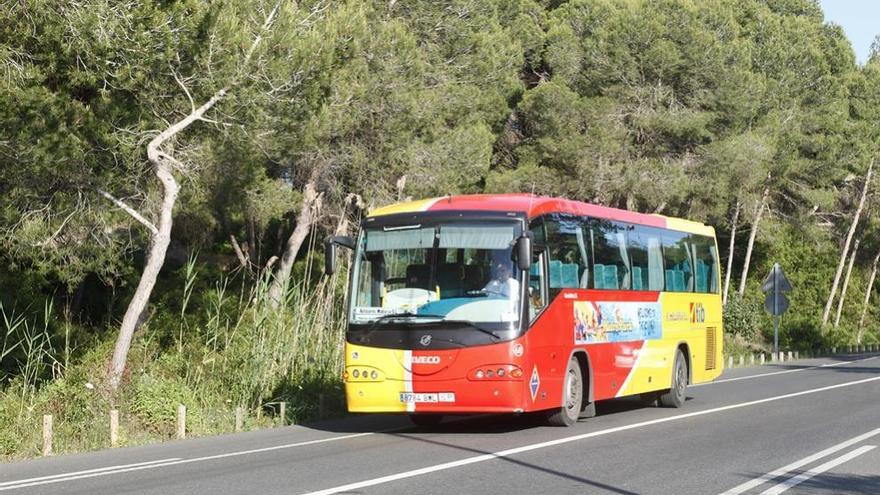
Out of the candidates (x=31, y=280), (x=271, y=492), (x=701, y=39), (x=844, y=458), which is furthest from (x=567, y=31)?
(x=271, y=492)

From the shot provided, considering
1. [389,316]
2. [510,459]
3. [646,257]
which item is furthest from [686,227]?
[510,459]

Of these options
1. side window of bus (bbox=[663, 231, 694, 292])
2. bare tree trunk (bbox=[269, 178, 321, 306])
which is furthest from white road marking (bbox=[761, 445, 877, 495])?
bare tree trunk (bbox=[269, 178, 321, 306])

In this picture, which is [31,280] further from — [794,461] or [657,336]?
[794,461]

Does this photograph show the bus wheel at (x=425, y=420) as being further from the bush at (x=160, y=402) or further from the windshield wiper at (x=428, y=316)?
the bush at (x=160, y=402)

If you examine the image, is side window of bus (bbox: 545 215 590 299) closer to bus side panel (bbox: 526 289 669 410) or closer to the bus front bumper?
bus side panel (bbox: 526 289 669 410)

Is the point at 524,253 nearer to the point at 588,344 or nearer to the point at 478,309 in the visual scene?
the point at 478,309

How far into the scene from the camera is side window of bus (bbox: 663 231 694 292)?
2080 centimetres

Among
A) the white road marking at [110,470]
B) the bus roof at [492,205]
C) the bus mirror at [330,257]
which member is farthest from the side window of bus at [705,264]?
the white road marking at [110,470]

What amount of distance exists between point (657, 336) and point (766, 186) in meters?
35.4

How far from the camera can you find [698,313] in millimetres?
22453

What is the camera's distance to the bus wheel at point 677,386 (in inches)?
811

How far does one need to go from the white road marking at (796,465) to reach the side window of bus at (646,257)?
4.83 m

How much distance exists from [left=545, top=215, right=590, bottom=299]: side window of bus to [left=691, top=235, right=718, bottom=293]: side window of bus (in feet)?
18.9

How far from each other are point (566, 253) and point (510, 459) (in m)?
4.88
